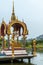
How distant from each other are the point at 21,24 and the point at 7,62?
3112 mm

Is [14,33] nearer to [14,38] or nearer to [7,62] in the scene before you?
[14,38]

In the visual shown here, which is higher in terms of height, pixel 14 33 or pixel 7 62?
pixel 14 33

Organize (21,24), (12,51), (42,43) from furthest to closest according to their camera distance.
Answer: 1. (42,43)
2. (21,24)
3. (12,51)

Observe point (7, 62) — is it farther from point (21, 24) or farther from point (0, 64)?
point (21, 24)

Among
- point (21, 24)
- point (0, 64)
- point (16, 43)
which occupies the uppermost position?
point (21, 24)

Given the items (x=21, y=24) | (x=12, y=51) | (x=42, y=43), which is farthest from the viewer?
(x=42, y=43)

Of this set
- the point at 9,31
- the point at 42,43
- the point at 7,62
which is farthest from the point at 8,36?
the point at 42,43

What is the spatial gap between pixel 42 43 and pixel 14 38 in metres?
42.7

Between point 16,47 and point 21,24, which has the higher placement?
point 21,24

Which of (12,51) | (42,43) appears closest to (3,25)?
(12,51)

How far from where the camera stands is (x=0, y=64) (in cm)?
2239

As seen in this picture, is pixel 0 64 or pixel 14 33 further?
pixel 14 33

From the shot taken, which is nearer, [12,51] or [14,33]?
[12,51]

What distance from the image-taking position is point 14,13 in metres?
25.0
